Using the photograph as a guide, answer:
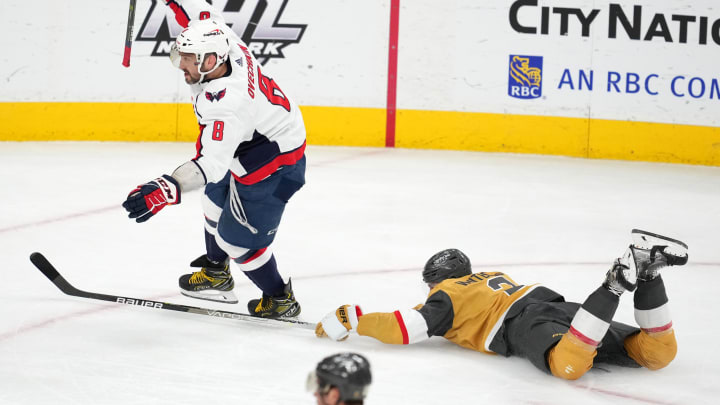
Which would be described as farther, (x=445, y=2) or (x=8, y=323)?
(x=445, y=2)

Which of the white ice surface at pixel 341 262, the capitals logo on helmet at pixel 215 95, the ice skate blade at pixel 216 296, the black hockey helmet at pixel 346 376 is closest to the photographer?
the black hockey helmet at pixel 346 376

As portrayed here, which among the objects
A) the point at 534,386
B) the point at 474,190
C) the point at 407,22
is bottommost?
the point at 534,386

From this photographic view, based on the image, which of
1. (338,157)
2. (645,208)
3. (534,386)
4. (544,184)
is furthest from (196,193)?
(534,386)

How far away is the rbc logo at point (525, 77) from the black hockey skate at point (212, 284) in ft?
13.5

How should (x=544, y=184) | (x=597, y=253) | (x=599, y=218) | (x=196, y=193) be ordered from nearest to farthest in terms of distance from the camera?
(x=597, y=253) < (x=599, y=218) < (x=196, y=193) < (x=544, y=184)

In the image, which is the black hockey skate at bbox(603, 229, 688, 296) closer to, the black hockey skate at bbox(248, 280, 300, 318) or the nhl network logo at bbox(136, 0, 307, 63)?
the black hockey skate at bbox(248, 280, 300, 318)

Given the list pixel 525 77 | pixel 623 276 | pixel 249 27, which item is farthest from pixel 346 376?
Result: pixel 249 27

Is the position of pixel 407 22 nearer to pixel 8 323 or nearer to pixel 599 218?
pixel 599 218

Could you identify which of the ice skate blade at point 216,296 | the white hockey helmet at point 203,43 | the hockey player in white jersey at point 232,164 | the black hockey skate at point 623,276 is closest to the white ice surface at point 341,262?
the ice skate blade at point 216,296

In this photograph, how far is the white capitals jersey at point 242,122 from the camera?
120 inches

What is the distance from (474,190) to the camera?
616 centimetres

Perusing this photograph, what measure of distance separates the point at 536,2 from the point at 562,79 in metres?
0.59

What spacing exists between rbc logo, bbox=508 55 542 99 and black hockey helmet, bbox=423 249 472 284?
4.23 metres

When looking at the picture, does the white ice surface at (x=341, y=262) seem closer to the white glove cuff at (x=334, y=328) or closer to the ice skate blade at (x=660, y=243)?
the white glove cuff at (x=334, y=328)
